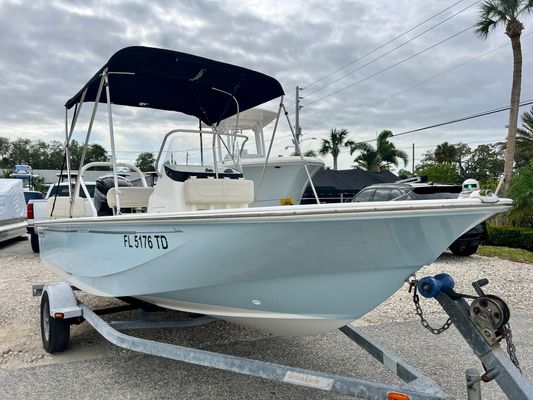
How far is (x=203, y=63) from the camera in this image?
3846mm

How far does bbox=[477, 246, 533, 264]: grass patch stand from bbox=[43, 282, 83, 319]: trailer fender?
874 cm

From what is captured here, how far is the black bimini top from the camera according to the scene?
366 cm

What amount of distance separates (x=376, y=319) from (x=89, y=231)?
3233 mm

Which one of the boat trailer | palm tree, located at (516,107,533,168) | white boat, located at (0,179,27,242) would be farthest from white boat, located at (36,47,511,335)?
palm tree, located at (516,107,533,168)

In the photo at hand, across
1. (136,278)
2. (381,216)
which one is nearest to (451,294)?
(381,216)

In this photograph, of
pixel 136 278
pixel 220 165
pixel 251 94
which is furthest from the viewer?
pixel 220 165

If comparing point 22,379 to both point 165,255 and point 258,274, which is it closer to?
point 165,255

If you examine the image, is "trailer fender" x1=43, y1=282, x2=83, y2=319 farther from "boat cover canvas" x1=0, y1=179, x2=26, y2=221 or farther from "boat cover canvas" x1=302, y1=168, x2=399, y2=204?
"boat cover canvas" x1=302, y1=168, x2=399, y2=204

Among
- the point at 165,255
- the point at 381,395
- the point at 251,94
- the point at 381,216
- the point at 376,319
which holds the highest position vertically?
the point at 251,94

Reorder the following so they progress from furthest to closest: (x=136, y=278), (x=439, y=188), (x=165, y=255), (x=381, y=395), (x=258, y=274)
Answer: (x=439, y=188) < (x=136, y=278) < (x=165, y=255) < (x=258, y=274) < (x=381, y=395)

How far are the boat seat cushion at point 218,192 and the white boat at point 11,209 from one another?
28.2 feet

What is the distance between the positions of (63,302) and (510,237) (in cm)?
1095

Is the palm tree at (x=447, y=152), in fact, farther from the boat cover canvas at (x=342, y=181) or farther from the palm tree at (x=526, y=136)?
the boat cover canvas at (x=342, y=181)

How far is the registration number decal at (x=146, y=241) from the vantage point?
2785 millimetres
